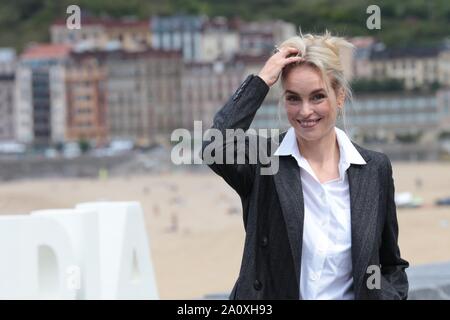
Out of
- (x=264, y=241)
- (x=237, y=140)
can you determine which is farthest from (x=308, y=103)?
(x=264, y=241)

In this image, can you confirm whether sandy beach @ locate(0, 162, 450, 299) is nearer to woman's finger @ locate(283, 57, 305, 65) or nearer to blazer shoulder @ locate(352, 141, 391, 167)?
blazer shoulder @ locate(352, 141, 391, 167)

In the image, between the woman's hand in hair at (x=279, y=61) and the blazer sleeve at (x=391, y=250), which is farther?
the blazer sleeve at (x=391, y=250)

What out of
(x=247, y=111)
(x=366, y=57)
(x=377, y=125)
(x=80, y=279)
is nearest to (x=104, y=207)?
(x=80, y=279)

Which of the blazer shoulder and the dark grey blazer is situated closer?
the dark grey blazer

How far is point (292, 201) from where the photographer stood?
2363 millimetres

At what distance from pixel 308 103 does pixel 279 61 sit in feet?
0.31

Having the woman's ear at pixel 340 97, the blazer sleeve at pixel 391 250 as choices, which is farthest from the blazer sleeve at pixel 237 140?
the blazer sleeve at pixel 391 250

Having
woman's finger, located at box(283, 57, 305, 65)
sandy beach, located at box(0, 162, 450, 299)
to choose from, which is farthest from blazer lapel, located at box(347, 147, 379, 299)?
sandy beach, located at box(0, 162, 450, 299)

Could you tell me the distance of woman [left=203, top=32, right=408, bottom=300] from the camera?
7.70ft

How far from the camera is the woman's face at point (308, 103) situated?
2361mm

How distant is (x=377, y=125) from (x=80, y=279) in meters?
57.9

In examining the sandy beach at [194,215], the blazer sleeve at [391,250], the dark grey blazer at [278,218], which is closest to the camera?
the dark grey blazer at [278,218]

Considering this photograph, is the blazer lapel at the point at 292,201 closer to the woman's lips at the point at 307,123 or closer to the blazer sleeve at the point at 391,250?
the woman's lips at the point at 307,123
